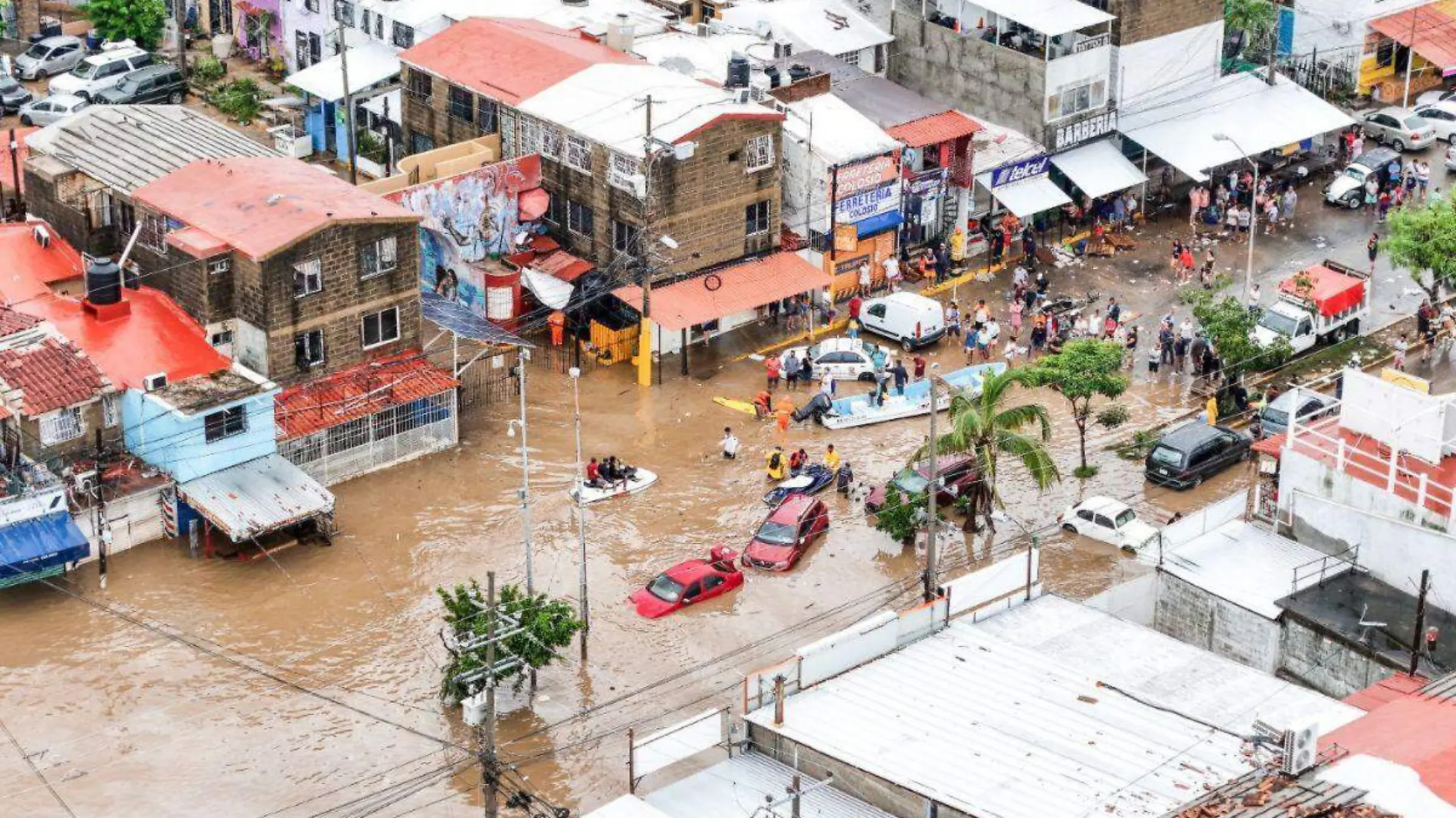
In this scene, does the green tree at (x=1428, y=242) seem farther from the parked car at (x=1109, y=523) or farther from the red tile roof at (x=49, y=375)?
the red tile roof at (x=49, y=375)

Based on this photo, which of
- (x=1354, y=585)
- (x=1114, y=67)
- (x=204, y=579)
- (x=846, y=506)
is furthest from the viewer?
(x=1114, y=67)

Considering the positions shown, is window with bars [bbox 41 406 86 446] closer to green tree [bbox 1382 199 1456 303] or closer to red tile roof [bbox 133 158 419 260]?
red tile roof [bbox 133 158 419 260]

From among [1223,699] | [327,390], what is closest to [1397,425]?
[1223,699]

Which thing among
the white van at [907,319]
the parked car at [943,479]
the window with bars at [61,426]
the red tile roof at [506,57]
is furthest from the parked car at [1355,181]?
the window with bars at [61,426]

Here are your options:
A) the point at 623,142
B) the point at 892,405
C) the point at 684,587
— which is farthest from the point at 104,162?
the point at 892,405

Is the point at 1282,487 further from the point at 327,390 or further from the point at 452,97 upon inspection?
the point at 452,97

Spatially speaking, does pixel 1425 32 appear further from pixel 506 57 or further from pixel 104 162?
pixel 104 162

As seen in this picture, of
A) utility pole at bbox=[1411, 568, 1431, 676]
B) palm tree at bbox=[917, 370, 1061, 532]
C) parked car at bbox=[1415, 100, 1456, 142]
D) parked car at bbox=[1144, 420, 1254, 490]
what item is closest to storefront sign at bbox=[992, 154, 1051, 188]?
parked car at bbox=[1144, 420, 1254, 490]
